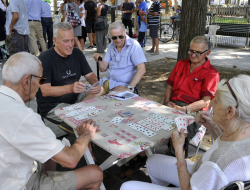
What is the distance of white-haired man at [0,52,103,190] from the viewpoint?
1395 millimetres

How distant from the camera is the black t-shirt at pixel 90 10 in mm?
8867

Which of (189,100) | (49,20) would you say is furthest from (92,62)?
(189,100)

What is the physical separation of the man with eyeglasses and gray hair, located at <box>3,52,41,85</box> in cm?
171

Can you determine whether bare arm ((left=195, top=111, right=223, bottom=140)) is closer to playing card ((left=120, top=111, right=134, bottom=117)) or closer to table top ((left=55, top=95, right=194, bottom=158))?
table top ((left=55, top=95, right=194, bottom=158))

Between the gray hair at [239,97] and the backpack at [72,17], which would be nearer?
the gray hair at [239,97]

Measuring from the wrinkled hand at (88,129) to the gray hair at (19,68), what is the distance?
58 cm

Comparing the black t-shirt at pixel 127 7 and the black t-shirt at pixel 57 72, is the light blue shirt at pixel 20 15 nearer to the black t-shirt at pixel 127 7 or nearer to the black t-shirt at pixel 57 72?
the black t-shirt at pixel 57 72

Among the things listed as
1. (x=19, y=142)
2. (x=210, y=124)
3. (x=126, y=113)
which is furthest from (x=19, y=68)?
(x=210, y=124)

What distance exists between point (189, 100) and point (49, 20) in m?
6.82

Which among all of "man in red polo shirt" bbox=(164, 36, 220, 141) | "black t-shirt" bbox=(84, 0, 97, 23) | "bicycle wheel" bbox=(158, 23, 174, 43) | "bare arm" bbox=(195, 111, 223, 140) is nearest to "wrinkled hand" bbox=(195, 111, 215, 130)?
"bare arm" bbox=(195, 111, 223, 140)

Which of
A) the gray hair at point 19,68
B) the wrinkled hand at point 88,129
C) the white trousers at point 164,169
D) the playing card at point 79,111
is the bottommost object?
the white trousers at point 164,169

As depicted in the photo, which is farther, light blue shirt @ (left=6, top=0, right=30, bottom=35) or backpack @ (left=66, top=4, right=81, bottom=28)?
backpack @ (left=66, top=4, right=81, bottom=28)

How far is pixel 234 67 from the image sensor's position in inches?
257

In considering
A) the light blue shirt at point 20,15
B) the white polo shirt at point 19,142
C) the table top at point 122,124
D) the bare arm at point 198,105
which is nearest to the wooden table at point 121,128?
the table top at point 122,124
